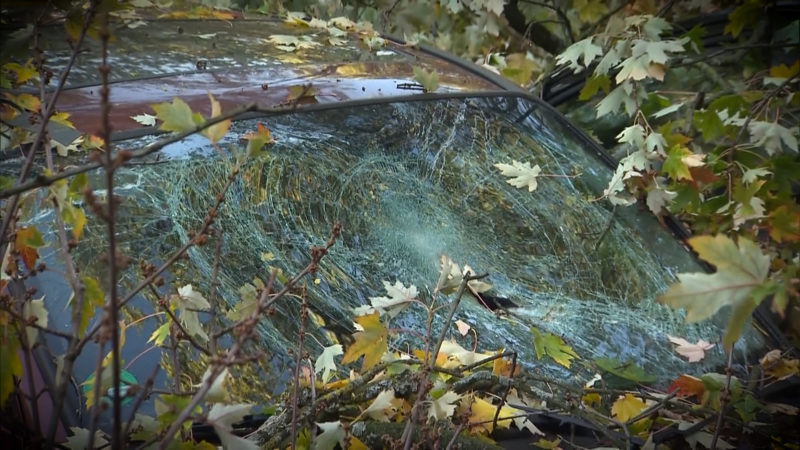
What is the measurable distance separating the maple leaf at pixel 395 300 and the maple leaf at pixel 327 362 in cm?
13

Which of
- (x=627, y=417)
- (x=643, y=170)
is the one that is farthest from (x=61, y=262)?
(x=643, y=170)

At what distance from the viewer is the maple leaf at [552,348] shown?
1831 mm

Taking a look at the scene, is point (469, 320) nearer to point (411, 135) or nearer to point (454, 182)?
point (454, 182)

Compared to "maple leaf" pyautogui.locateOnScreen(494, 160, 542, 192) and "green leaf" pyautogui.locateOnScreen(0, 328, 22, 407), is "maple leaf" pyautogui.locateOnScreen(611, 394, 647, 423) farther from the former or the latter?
"green leaf" pyautogui.locateOnScreen(0, 328, 22, 407)

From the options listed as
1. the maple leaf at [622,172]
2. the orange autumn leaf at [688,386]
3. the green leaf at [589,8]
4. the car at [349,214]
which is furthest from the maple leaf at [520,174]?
the green leaf at [589,8]

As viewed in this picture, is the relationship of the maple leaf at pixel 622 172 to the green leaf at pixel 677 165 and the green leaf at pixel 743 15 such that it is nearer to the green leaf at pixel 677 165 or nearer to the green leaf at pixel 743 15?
the green leaf at pixel 677 165

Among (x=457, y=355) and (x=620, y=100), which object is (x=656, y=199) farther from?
(x=457, y=355)

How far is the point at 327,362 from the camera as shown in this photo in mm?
1694

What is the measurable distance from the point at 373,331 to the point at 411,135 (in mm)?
951

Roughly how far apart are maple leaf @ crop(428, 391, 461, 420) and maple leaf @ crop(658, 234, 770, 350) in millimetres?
529

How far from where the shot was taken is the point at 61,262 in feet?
5.35

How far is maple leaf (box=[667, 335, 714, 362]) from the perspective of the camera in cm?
208

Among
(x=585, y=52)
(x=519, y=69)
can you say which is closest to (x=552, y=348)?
(x=585, y=52)

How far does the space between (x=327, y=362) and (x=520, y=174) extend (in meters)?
1.09
